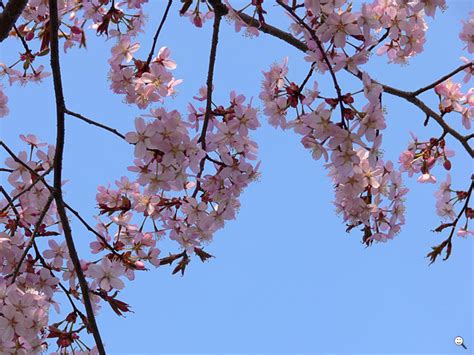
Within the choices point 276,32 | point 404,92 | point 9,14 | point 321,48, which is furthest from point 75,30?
point 404,92

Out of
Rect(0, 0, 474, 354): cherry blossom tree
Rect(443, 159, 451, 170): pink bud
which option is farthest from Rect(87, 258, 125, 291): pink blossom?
Rect(443, 159, 451, 170): pink bud

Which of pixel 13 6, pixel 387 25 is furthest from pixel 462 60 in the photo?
pixel 13 6

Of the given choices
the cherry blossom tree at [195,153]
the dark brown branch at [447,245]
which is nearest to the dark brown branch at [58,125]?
the cherry blossom tree at [195,153]

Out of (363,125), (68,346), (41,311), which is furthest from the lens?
(68,346)

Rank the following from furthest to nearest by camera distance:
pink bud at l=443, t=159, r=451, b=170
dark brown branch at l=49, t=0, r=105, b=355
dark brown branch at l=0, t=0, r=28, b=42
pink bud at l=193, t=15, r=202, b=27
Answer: pink bud at l=443, t=159, r=451, b=170
pink bud at l=193, t=15, r=202, b=27
dark brown branch at l=0, t=0, r=28, b=42
dark brown branch at l=49, t=0, r=105, b=355

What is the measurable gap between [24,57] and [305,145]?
7.47 feet

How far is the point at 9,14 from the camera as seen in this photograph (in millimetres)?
3537

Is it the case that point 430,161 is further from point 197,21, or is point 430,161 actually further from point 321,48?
point 197,21

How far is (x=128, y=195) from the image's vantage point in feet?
12.4

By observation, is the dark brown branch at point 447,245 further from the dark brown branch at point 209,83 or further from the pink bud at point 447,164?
the dark brown branch at point 209,83

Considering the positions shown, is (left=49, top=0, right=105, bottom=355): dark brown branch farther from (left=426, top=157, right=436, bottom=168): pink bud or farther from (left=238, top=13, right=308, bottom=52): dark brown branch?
(left=426, top=157, right=436, bottom=168): pink bud

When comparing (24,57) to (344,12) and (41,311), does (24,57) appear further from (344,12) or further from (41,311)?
(344,12)

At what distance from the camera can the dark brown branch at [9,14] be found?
3489 mm

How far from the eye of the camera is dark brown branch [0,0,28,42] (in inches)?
137
